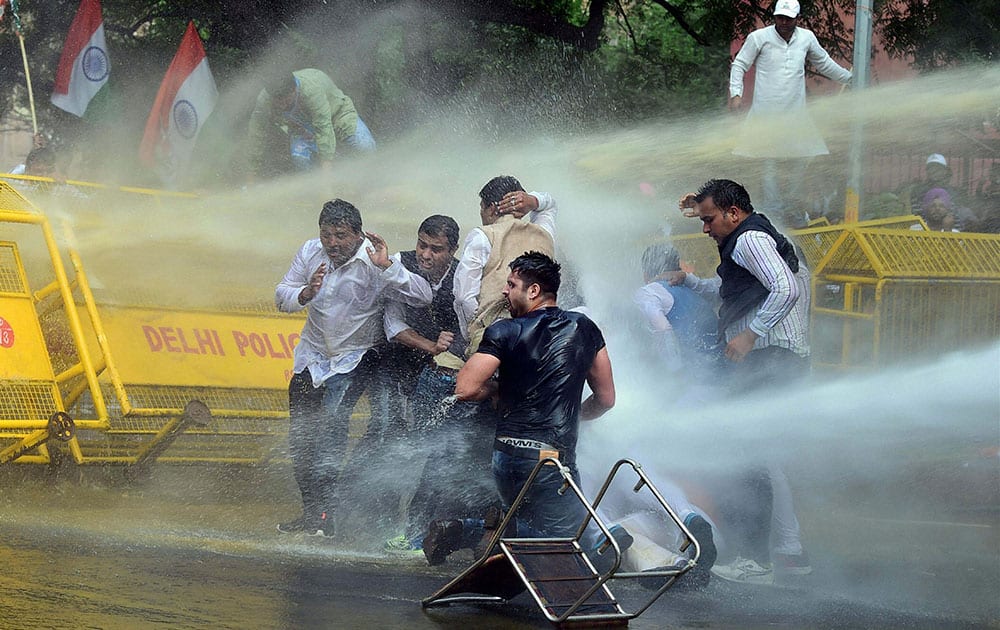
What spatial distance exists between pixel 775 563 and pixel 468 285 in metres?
2.11

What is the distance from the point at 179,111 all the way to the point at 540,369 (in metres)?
6.81

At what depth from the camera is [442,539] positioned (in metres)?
5.95

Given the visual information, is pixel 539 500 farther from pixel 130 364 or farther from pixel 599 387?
pixel 130 364

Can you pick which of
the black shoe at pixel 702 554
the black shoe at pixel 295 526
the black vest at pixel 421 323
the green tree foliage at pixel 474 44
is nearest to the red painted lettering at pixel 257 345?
the black vest at pixel 421 323

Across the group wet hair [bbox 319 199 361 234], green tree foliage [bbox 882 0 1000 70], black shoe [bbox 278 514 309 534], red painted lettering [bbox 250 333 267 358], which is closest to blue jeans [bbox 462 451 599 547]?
black shoe [bbox 278 514 309 534]

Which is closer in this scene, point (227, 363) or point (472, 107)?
point (227, 363)

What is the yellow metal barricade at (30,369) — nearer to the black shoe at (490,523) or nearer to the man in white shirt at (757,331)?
the black shoe at (490,523)

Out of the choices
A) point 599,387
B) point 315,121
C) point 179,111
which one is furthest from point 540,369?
point 179,111

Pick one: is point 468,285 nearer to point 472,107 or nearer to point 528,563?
point 528,563

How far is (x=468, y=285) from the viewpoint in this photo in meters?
6.56

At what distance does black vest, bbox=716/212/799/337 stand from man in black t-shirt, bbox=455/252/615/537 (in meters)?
1.31

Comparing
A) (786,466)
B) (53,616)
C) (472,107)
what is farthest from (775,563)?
(472,107)

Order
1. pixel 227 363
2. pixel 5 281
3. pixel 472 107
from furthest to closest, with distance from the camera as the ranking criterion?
pixel 472 107, pixel 227 363, pixel 5 281

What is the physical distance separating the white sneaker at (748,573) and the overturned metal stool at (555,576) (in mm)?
1412
